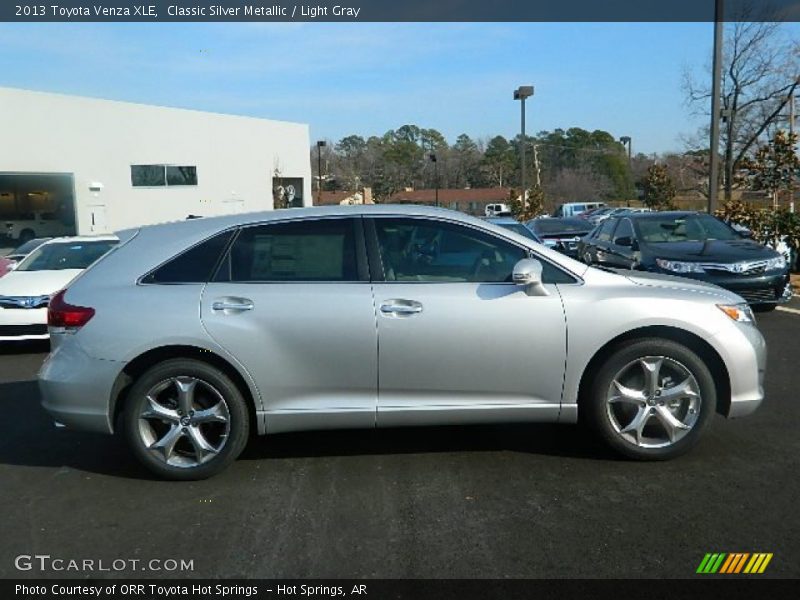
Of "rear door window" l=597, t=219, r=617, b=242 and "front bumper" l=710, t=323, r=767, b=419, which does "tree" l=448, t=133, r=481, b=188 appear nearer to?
"rear door window" l=597, t=219, r=617, b=242

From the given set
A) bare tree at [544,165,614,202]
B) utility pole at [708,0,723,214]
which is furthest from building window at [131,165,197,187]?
bare tree at [544,165,614,202]

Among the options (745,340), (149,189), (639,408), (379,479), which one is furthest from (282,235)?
(149,189)

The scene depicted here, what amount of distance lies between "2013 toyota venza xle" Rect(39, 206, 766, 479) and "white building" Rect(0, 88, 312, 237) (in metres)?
25.5

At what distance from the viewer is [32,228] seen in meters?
31.5

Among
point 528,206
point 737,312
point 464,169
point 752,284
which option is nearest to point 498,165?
point 464,169

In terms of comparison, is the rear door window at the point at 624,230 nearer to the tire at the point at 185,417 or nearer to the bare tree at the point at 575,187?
the tire at the point at 185,417

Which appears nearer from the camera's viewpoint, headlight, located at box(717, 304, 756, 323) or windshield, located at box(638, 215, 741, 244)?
headlight, located at box(717, 304, 756, 323)

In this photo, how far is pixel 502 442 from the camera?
4.66 metres

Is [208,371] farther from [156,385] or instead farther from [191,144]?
[191,144]

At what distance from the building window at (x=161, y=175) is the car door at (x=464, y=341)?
28864 mm

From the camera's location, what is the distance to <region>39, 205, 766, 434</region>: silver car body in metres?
3.98

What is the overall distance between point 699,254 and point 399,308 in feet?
20.6

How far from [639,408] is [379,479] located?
5.42ft

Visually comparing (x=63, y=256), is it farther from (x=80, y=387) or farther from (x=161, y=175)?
(x=161, y=175)
